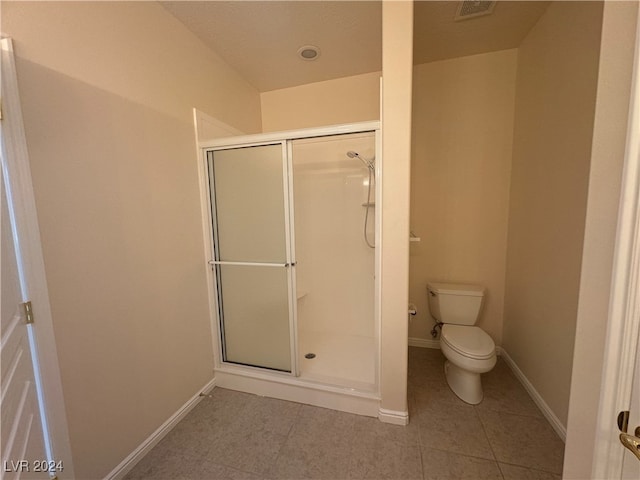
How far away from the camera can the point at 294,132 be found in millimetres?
1745

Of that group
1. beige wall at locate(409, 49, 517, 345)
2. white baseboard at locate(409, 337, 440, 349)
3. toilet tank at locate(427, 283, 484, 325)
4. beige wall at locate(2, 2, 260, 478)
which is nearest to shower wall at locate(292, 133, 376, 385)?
white baseboard at locate(409, 337, 440, 349)

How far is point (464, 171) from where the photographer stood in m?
2.34

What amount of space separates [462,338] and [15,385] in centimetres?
240

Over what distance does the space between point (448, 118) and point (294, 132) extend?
1.51m

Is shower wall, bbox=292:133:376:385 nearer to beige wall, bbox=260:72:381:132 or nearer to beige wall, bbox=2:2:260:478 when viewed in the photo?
beige wall, bbox=260:72:381:132

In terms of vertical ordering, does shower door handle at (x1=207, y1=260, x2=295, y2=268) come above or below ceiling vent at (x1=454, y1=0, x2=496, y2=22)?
below

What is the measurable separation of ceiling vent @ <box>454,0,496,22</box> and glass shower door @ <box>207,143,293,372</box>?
4.85 ft

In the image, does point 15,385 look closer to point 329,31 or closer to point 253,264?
point 253,264

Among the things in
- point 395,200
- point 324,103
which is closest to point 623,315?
point 395,200

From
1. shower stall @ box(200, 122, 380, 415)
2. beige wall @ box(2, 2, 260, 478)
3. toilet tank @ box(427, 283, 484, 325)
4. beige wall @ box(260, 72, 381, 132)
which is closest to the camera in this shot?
beige wall @ box(2, 2, 260, 478)

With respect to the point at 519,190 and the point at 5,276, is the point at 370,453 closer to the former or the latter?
the point at 5,276

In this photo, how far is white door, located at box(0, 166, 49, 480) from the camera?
820mm

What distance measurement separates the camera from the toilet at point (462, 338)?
1.76 meters

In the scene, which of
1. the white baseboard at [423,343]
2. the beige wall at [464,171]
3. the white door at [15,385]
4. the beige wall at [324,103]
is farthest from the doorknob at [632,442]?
the beige wall at [324,103]
